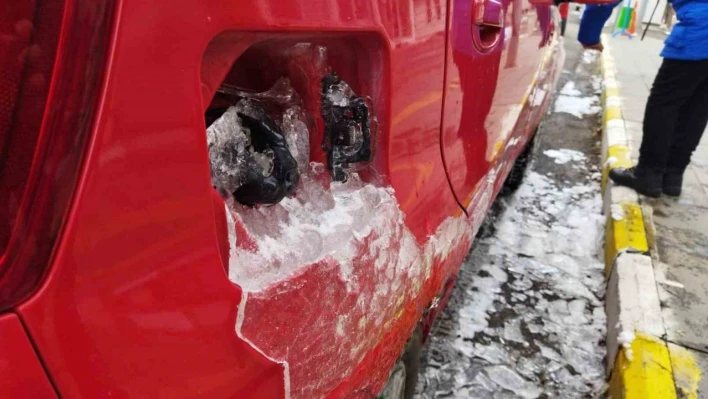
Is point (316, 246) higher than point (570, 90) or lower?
higher

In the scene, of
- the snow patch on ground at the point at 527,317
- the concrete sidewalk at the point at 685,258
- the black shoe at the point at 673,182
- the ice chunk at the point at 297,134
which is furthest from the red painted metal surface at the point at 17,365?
the black shoe at the point at 673,182

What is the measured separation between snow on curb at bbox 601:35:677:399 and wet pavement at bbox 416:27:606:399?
0.35 ft

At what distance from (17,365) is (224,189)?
→ 1.41ft

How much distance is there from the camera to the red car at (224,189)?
0.61 m

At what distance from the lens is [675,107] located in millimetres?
3428

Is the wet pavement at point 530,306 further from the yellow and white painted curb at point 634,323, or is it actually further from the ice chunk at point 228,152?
the ice chunk at point 228,152

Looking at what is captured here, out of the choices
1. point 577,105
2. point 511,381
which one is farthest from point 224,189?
point 577,105

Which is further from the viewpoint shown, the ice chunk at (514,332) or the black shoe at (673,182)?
the black shoe at (673,182)

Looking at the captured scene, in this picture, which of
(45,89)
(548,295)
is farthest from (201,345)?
(548,295)

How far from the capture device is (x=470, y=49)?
1.53m

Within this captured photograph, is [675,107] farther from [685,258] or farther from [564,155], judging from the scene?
[564,155]

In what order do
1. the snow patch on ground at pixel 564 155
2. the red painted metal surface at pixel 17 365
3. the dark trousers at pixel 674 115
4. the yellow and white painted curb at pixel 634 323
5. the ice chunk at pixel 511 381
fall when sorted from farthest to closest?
the snow patch on ground at pixel 564 155, the dark trousers at pixel 674 115, the ice chunk at pixel 511 381, the yellow and white painted curb at pixel 634 323, the red painted metal surface at pixel 17 365

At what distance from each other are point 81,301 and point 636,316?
7.85ft

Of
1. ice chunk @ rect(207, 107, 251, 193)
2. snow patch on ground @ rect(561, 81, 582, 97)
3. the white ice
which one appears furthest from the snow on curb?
snow patch on ground @ rect(561, 81, 582, 97)
